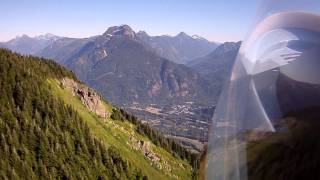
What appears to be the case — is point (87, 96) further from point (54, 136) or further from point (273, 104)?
point (273, 104)

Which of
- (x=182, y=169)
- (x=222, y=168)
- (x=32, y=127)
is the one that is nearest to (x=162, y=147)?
(x=182, y=169)

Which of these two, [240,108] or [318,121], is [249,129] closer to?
[240,108]

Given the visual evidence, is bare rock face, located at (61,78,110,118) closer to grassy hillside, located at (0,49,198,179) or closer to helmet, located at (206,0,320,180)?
grassy hillside, located at (0,49,198,179)

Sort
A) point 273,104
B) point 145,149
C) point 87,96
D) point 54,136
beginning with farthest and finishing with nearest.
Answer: point 87,96, point 145,149, point 54,136, point 273,104

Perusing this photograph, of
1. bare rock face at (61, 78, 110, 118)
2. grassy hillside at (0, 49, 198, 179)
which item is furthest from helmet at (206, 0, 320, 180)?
bare rock face at (61, 78, 110, 118)

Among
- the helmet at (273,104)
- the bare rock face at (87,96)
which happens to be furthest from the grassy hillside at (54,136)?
the helmet at (273,104)

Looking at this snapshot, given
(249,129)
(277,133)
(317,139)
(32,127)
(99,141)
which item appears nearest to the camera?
(317,139)

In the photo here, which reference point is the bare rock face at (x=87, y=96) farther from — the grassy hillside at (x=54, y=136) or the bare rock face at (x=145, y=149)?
the bare rock face at (x=145, y=149)

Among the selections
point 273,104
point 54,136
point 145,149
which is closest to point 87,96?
point 145,149
